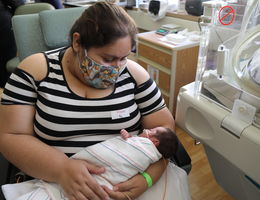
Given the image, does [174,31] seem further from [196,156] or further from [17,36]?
[17,36]

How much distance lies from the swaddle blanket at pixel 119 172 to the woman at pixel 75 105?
0.03 metres

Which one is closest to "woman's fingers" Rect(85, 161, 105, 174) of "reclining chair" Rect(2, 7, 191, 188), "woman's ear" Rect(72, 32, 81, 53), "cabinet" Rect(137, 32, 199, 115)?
"woman's ear" Rect(72, 32, 81, 53)

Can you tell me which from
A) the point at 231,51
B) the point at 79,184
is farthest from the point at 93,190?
the point at 231,51

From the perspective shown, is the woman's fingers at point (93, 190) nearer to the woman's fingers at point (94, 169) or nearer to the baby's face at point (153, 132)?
the woman's fingers at point (94, 169)

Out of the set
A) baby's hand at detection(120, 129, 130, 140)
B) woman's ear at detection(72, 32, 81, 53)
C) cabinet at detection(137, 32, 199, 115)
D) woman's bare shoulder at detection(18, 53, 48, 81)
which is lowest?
cabinet at detection(137, 32, 199, 115)

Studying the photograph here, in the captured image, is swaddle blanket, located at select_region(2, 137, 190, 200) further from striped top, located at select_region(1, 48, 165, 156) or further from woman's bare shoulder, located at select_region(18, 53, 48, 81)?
woman's bare shoulder, located at select_region(18, 53, 48, 81)

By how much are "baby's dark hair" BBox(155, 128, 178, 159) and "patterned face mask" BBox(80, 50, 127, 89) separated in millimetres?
288

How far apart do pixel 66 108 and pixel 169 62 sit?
1.36 meters

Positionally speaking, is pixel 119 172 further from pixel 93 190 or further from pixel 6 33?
pixel 6 33

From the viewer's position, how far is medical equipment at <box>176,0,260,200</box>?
725mm

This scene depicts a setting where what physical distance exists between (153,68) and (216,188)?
117cm

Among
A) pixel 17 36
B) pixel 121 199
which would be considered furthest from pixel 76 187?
pixel 17 36

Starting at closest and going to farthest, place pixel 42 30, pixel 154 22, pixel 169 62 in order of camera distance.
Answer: pixel 42 30
pixel 169 62
pixel 154 22

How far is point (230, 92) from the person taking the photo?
83 centimetres
